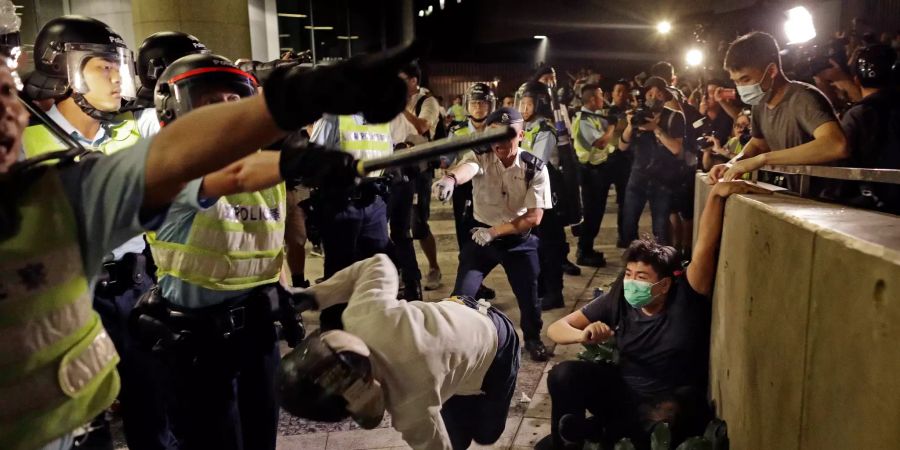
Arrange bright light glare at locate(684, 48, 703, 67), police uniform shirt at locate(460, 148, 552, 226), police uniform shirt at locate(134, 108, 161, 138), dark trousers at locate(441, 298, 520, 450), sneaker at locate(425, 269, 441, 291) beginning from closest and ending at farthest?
dark trousers at locate(441, 298, 520, 450) < police uniform shirt at locate(134, 108, 161, 138) < police uniform shirt at locate(460, 148, 552, 226) < sneaker at locate(425, 269, 441, 291) < bright light glare at locate(684, 48, 703, 67)

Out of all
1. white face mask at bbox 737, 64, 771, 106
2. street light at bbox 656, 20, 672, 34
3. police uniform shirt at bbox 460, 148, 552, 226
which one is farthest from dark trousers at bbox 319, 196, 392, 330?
street light at bbox 656, 20, 672, 34

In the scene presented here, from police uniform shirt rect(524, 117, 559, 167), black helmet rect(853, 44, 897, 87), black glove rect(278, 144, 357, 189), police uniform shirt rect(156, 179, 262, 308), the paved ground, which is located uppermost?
black helmet rect(853, 44, 897, 87)

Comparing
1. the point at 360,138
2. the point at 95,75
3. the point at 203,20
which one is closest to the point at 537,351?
the point at 360,138

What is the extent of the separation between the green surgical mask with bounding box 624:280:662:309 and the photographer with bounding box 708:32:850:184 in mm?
634

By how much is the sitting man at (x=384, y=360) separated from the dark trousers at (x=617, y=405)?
31.8 inches

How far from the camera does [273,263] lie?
2461 mm

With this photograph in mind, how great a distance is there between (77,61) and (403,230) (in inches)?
120

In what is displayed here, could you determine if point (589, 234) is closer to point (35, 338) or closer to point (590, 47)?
point (35, 338)

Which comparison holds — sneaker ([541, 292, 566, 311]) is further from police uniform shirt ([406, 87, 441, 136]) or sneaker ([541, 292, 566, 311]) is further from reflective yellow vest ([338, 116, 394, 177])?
police uniform shirt ([406, 87, 441, 136])

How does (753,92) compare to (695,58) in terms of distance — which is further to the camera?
(695,58)

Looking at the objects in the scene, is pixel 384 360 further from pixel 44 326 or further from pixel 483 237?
pixel 483 237

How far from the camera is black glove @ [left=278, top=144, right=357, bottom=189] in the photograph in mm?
1227

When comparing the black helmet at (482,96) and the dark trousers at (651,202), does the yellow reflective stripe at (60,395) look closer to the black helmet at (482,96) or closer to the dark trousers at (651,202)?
the black helmet at (482,96)

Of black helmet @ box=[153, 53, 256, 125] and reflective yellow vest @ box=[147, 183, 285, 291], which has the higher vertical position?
black helmet @ box=[153, 53, 256, 125]
